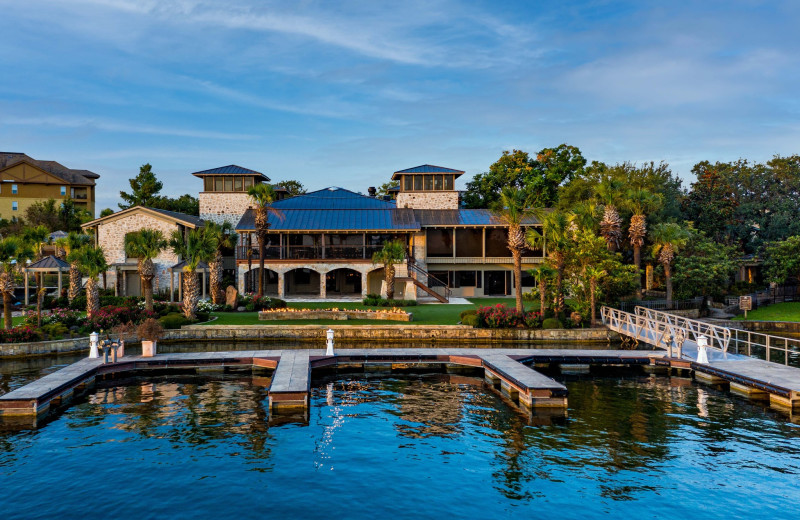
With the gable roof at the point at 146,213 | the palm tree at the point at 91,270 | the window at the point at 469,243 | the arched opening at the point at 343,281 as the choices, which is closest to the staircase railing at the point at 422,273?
the window at the point at 469,243

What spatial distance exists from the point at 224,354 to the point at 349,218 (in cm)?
2292

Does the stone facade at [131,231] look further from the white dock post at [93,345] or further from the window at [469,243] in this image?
the window at [469,243]

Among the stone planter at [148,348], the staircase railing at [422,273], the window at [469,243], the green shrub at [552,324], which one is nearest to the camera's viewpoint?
the stone planter at [148,348]

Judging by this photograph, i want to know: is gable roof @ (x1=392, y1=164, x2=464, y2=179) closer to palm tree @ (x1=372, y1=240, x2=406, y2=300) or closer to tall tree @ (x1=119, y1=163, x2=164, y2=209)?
palm tree @ (x1=372, y1=240, x2=406, y2=300)

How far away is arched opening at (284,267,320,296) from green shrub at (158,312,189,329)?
15.5 m

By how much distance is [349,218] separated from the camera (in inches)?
1764

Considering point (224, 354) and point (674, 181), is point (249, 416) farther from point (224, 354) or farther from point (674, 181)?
point (674, 181)

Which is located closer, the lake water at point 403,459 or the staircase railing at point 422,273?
the lake water at point 403,459

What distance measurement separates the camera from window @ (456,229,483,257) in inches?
→ 1886

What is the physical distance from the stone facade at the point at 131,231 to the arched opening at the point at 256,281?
18.9 ft

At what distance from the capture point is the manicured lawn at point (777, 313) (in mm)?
37691

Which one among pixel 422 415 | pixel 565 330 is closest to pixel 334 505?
pixel 422 415

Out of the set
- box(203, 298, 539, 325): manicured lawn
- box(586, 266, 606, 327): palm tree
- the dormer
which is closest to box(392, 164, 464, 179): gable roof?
the dormer

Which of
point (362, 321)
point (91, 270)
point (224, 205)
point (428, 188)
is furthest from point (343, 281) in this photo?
point (91, 270)
